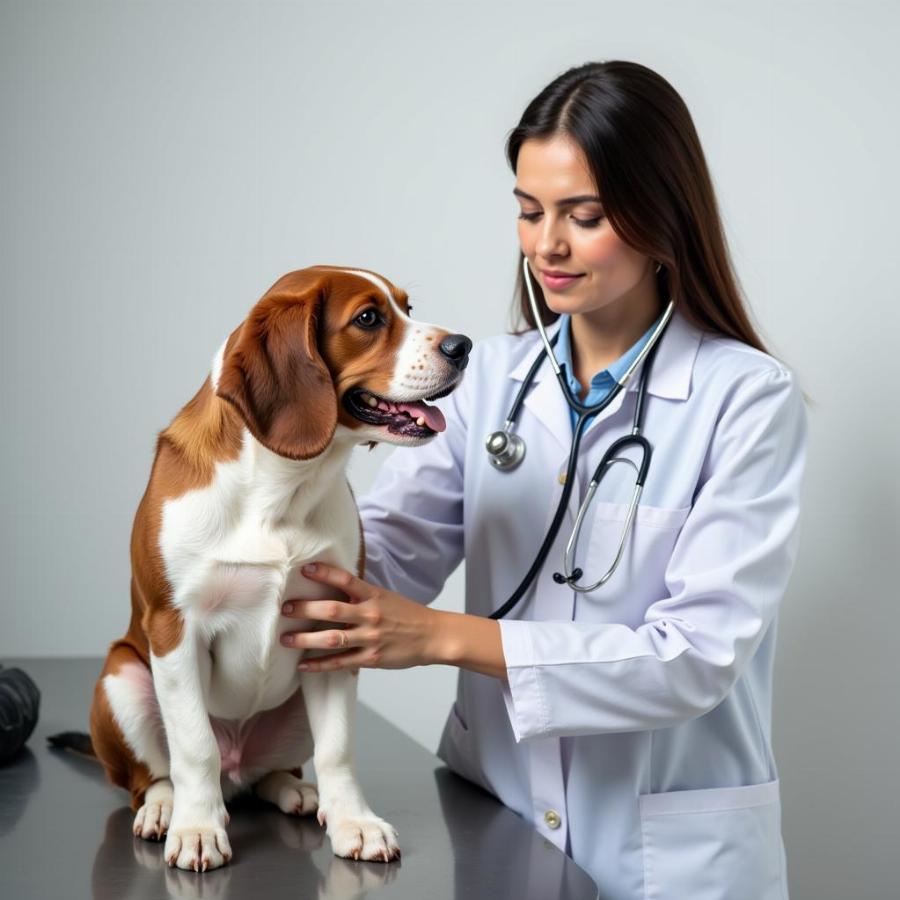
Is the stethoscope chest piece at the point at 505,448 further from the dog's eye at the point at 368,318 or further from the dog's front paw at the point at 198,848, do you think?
the dog's front paw at the point at 198,848

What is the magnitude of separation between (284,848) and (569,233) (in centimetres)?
92

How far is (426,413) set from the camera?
5.25 ft

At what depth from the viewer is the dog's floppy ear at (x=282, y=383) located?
1477mm

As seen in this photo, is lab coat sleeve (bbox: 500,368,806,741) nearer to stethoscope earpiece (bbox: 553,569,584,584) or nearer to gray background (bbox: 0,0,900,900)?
stethoscope earpiece (bbox: 553,569,584,584)

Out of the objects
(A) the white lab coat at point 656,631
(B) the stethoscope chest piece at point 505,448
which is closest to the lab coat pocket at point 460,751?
(A) the white lab coat at point 656,631

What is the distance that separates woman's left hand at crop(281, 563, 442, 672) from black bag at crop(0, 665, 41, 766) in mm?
614

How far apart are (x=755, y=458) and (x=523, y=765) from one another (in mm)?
575

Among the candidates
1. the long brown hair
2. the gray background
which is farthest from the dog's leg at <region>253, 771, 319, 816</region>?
the gray background

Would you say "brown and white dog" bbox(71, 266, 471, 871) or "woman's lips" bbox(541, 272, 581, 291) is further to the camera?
"woman's lips" bbox(541, 272, 581, 291)

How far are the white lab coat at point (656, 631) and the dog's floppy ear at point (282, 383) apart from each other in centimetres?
37

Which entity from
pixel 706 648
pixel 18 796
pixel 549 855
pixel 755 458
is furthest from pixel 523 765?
pixel 18 796

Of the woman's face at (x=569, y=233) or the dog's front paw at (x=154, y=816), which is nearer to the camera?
the dog's front paw at (x=154, y=816)

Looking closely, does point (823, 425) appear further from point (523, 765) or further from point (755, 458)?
point (523, 765)

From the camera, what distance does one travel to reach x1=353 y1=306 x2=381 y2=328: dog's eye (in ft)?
5.17
